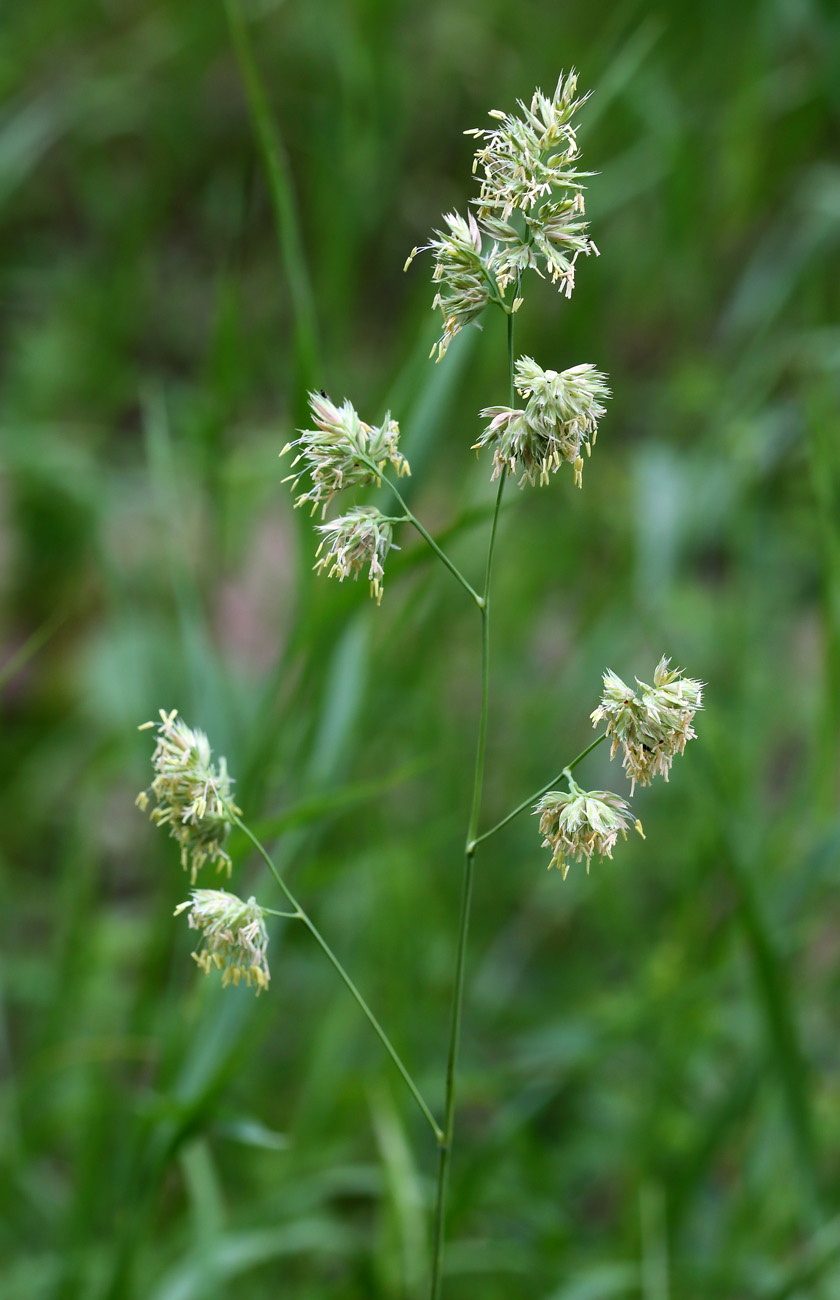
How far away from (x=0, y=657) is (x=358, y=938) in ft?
5.60

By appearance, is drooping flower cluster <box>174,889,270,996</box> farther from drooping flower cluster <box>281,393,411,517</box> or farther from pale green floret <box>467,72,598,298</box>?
pale green floret <box>467,72,598,298</box>

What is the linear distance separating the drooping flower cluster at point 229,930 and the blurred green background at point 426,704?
262 millimetres

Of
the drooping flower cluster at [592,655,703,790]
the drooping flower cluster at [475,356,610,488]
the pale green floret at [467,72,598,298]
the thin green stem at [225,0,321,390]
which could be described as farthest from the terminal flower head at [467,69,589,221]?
the thin green stem at [225,0,321,390]

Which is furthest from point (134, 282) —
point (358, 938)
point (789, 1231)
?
point (789, 1231)

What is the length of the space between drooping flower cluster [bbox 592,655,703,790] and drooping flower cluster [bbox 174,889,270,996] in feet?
0.89

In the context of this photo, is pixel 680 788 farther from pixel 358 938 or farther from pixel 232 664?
pixel 232 664

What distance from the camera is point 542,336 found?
2.68 m

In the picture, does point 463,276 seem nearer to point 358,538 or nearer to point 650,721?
point 358,538

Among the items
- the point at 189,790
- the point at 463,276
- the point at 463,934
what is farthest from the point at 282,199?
the point at 463,934

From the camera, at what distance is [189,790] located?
2.45 feet

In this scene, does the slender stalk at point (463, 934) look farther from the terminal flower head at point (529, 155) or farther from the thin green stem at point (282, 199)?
the thin green stem at point (282, 199)

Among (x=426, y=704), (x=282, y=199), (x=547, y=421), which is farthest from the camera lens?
(x=426, y=704)

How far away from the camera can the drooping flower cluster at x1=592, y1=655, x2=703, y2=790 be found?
686 millimetres

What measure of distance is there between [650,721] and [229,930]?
1.03 feet
